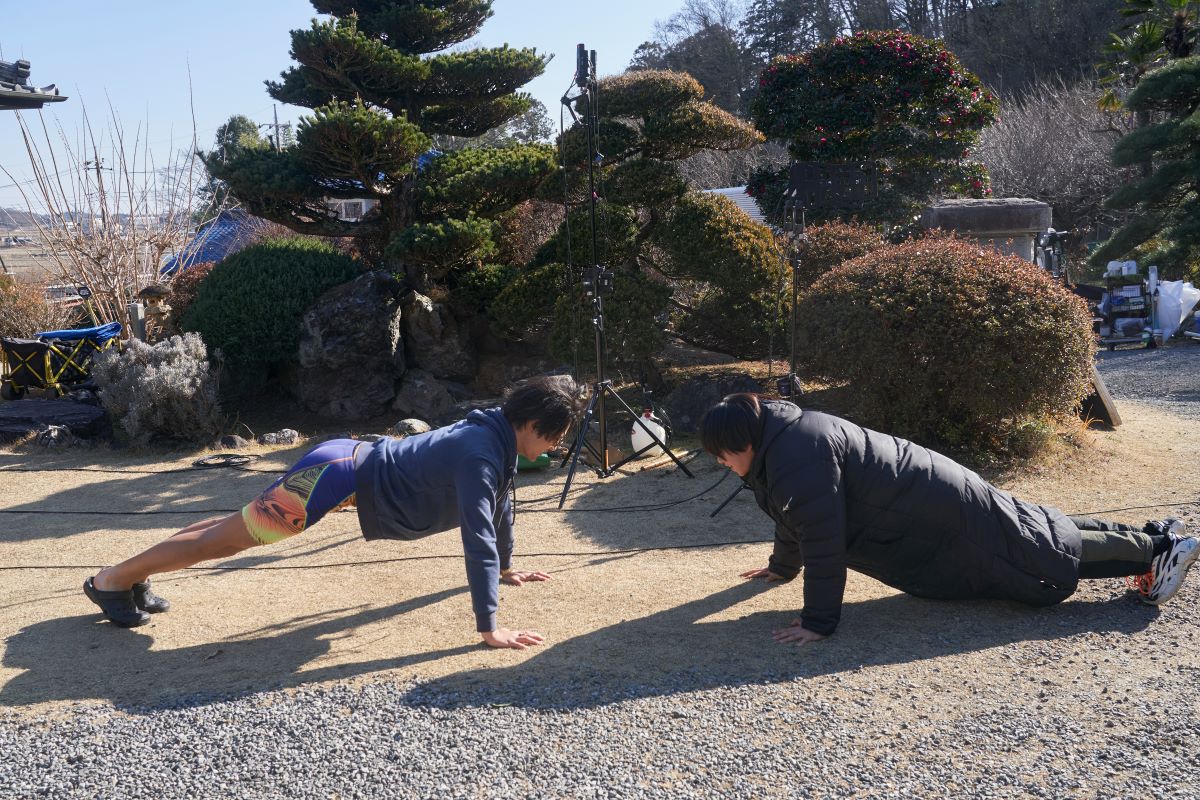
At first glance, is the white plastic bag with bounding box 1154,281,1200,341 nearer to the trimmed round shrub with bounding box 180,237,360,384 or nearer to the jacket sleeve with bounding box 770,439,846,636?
the trimmed round shrub with bounding box 180,237,360,384

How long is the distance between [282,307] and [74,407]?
1.84 meters

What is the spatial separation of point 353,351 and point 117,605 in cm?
485

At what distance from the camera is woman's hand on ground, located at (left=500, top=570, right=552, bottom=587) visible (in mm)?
3951

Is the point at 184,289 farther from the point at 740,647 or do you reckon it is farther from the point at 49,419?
the point at 740,647

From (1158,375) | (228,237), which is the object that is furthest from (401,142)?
(228,237)

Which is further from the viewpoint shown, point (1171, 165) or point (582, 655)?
point (1171, 165)

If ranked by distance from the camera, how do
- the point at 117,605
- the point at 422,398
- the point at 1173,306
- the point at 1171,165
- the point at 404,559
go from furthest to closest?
the point at 1171,165
the point at 1173,306
the point at 422,398
the point at 404,559
the point at 117,605

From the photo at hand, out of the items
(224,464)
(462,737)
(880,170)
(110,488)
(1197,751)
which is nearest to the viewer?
(1197,751)

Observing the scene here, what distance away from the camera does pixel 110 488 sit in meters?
6.27

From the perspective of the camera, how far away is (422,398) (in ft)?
27.4

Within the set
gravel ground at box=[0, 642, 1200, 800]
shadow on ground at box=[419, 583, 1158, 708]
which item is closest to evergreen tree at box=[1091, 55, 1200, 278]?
shadow on ground at box=[419, 583, 1158, 708]

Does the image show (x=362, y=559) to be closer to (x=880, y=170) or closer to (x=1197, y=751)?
(x=1197, y=751)

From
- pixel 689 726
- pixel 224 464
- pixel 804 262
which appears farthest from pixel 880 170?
pixel 689 726

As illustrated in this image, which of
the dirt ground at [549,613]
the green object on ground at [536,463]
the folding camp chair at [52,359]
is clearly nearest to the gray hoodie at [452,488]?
the dirt ground at [549,613]
